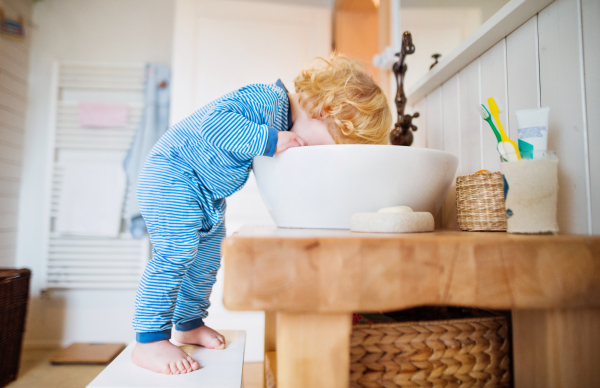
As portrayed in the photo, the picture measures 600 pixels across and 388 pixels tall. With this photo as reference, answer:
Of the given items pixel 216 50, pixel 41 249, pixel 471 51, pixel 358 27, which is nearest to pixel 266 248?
pixel 471 51

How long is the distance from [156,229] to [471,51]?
0.82 metres

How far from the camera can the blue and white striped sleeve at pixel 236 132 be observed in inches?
24.3

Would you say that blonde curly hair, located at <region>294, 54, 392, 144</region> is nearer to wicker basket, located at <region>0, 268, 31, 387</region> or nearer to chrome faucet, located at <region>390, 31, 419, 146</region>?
chrome faucet, located at <region>390, 31, 419, 146</region>

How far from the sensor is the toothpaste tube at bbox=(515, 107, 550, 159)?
50 cm

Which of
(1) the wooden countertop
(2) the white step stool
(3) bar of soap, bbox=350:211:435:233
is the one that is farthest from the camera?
(2) the white step stool

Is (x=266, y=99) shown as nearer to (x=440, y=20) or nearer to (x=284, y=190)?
(x=284, y=190)

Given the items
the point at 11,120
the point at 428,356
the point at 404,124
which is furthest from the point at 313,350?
the point at 11,120

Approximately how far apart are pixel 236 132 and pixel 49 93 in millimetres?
2012

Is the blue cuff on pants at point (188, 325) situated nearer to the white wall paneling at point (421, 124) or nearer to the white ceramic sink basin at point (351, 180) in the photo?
the white ceramic sink basin at point (351, 180)

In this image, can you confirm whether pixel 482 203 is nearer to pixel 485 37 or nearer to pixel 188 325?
pixel 485 37

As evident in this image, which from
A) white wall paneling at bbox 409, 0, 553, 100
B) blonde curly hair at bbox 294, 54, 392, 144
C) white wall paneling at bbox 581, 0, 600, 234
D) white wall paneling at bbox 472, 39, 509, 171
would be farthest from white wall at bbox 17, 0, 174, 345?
white wall paneling at bbox 581, 0, 600, 234

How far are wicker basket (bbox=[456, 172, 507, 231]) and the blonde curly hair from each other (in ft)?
1.01

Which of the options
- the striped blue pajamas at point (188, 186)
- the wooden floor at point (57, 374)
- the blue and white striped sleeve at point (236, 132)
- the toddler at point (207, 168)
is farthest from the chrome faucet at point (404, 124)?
the wooden floor at point (57, 374)

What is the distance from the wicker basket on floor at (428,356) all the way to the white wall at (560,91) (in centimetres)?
22
